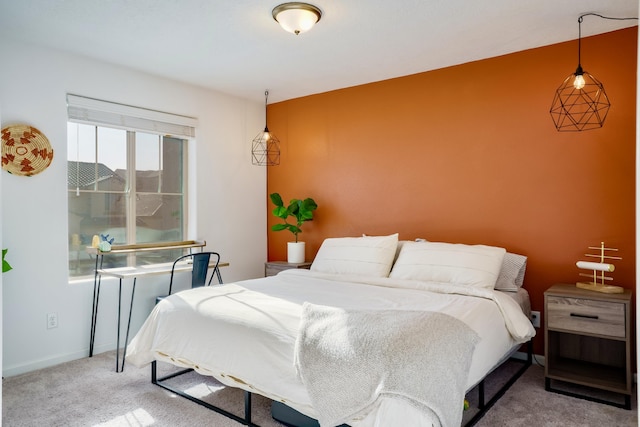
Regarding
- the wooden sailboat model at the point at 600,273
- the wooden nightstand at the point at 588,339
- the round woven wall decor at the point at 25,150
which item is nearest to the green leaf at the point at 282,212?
the round woven wall decor at the point at 25,150

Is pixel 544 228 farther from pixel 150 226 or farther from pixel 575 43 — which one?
pixel 150 226

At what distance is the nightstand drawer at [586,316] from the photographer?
2.69 metres

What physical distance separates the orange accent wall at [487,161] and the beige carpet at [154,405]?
0.80 metres

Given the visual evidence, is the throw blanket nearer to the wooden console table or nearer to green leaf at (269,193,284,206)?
the wooden console table

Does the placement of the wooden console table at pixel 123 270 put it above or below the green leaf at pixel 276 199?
below

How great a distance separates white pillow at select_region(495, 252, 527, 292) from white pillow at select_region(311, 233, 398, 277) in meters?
0.83

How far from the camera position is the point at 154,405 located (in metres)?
2.70

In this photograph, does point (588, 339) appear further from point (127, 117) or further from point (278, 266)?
point (127, 117)

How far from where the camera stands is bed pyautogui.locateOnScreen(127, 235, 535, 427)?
73.8 inches

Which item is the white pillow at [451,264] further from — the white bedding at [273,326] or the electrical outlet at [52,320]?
the electrical outlet at [52,320]

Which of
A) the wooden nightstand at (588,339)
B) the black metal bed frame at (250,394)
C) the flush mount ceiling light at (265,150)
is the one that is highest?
the flush mount ceiling light at (265,150)

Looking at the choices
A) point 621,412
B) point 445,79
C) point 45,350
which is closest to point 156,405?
point 45,350

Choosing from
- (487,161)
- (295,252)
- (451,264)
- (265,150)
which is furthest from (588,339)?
(265,150)

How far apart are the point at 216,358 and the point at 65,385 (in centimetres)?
133
